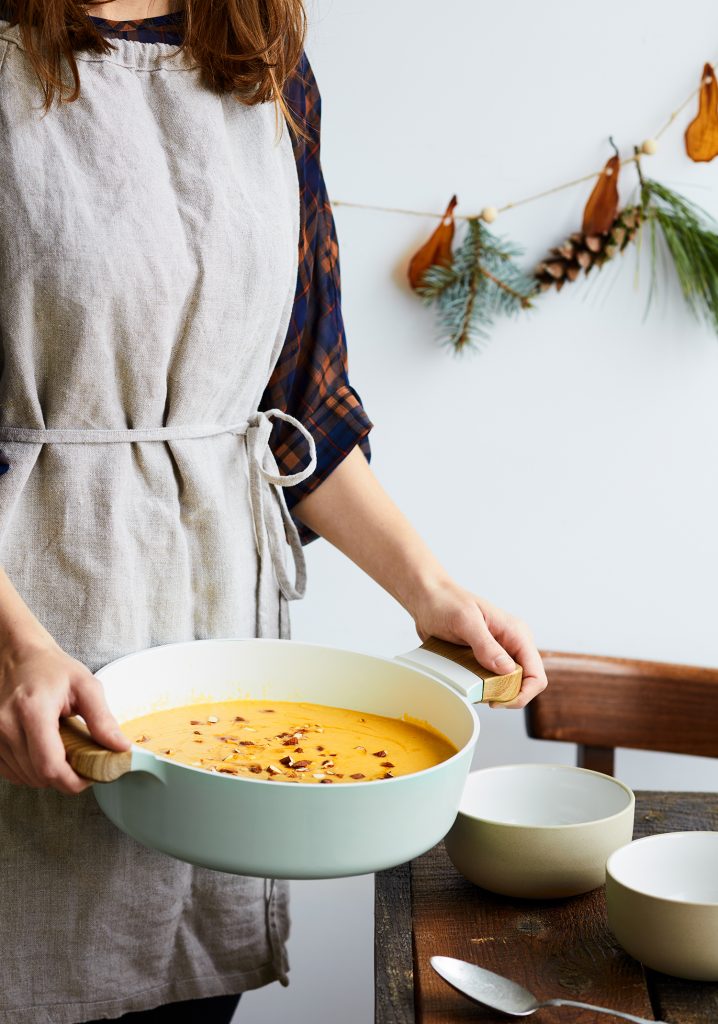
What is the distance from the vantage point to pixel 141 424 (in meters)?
0.80

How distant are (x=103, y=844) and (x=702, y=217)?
1.21 metres

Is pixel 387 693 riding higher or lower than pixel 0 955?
higher

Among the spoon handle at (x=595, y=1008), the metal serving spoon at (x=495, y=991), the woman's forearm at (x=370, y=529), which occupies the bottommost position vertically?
the metal serving spoon at (x=495, y=991)

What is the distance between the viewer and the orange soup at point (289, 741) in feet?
2.26

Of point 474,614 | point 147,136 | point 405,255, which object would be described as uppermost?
point 147,136

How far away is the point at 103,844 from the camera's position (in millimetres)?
806

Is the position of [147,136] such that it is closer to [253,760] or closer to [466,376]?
[253,760]

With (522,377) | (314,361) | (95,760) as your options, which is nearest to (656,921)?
(95,760)

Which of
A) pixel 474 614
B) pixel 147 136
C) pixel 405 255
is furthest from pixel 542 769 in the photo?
pixel 405 255

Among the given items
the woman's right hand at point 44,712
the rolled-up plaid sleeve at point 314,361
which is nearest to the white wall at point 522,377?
the rolled-up plaid sleeve at point 314,361

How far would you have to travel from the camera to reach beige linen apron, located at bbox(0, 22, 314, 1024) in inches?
29.0

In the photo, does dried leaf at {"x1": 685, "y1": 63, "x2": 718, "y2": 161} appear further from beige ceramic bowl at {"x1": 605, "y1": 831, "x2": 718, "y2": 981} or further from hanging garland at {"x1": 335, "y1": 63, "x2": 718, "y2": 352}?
beige ceramic bowl at {"x1": 605, "y1": 831, "x2": 718, "y2": 981}

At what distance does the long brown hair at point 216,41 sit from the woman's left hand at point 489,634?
0.45 m

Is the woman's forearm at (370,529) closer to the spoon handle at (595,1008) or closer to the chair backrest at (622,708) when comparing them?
the spoon handle at (595,1008)
